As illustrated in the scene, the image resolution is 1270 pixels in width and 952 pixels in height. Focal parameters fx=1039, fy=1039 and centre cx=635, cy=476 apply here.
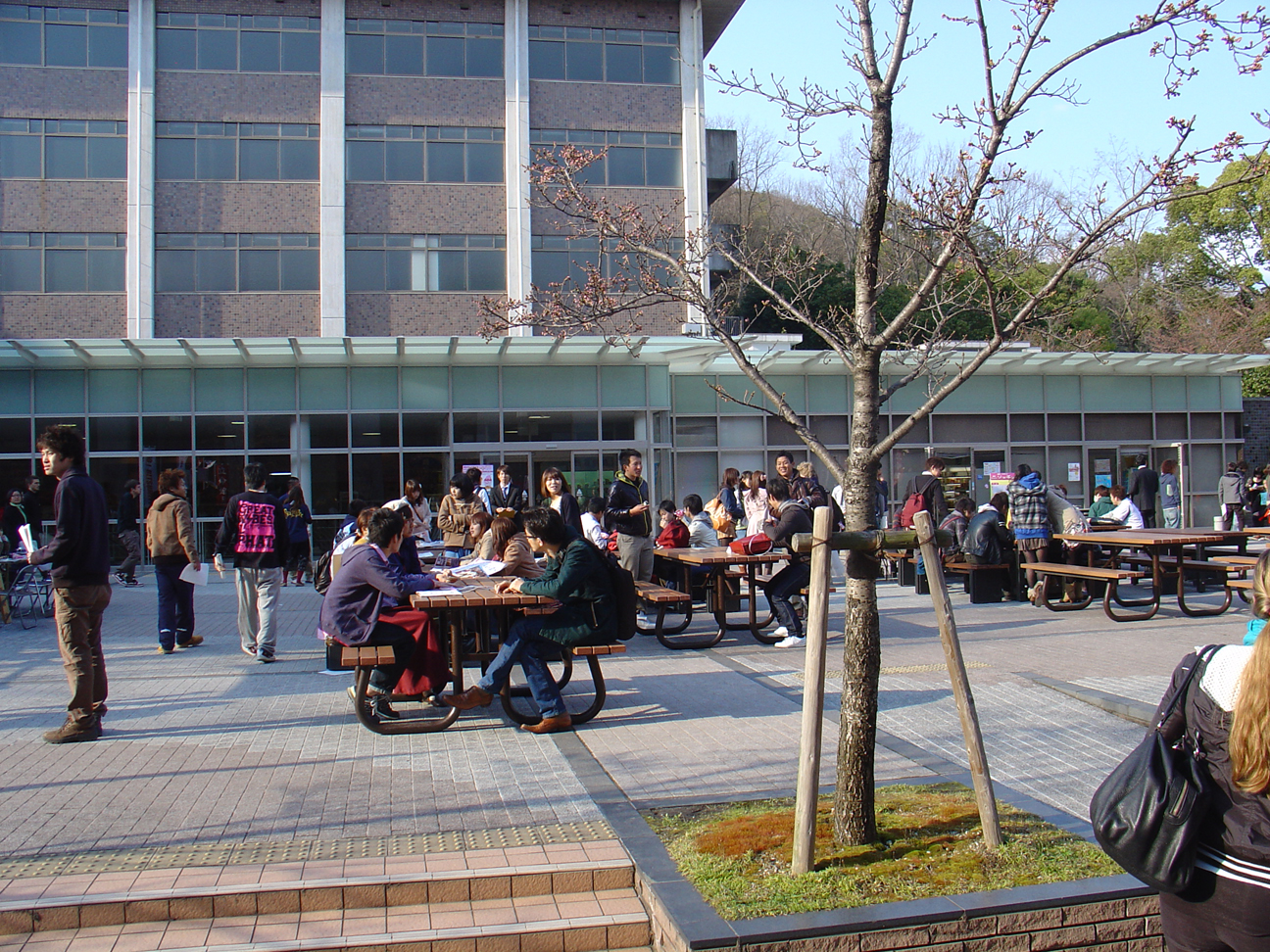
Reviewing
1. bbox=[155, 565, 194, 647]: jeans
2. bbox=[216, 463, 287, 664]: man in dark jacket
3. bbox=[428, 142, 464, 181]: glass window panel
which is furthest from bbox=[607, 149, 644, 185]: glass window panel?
bbox=[155, 565, 194, 647]: jeans

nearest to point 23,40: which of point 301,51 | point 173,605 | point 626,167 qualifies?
point 301,51

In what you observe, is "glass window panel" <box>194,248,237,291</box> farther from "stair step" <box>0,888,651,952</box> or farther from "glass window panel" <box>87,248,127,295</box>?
"stair step" <box>0,888,651,952</box>

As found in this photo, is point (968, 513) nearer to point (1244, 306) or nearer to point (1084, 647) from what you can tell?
point (1084, 647)

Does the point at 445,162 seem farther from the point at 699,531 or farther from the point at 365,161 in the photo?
the point at 699,531

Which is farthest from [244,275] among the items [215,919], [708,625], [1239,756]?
[1239,756]

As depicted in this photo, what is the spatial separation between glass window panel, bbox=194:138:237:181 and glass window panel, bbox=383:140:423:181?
3617 mm

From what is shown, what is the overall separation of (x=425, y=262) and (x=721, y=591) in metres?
17.5

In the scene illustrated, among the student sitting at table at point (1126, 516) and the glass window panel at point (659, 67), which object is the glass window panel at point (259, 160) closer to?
the glass window panel at point (659, 67)

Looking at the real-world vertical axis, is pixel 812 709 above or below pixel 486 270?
below

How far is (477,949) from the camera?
3.84 m

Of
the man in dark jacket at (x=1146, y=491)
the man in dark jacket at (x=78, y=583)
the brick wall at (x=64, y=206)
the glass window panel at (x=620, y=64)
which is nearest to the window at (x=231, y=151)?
the brick wall at (x=64, y=206)

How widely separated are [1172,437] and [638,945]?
26.5 metres

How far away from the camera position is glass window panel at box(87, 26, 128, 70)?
992 inches

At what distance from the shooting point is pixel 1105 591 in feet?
39.6
